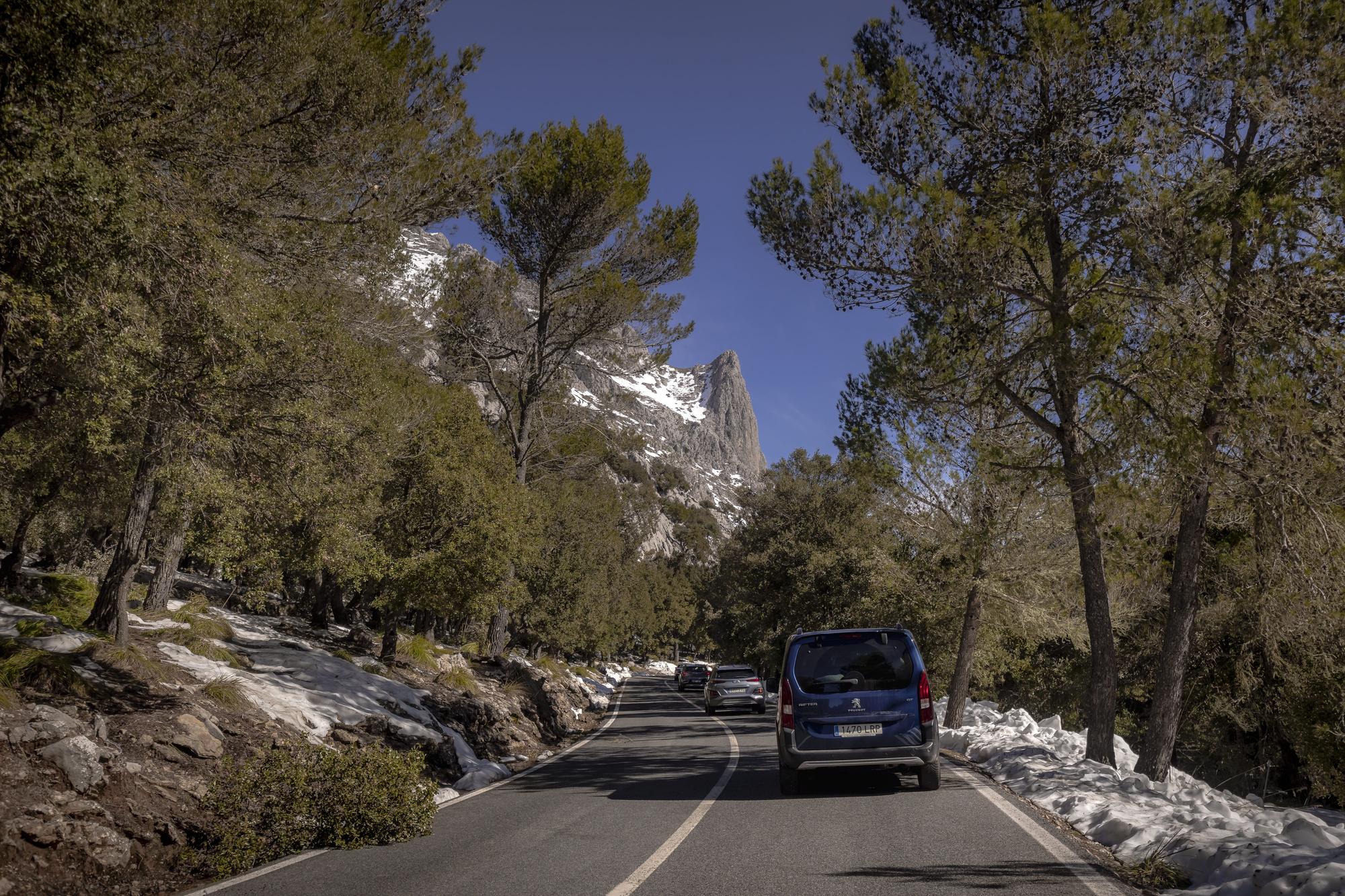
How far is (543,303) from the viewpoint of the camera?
2331 cm

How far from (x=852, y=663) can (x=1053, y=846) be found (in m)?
3.09

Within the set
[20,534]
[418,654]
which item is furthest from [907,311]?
[20,534]

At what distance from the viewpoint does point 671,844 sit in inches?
265

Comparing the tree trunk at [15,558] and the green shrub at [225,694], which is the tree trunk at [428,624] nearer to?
the tree trunk at [15,558]

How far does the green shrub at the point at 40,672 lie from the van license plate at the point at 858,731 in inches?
313

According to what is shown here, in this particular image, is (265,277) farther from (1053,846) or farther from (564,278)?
(564,278)

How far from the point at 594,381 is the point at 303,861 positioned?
18.2 meters

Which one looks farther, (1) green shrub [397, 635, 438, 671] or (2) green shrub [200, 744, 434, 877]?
(1) green shrub [397, 635, 438, 671]

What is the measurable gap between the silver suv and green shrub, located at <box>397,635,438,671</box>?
28.9ft

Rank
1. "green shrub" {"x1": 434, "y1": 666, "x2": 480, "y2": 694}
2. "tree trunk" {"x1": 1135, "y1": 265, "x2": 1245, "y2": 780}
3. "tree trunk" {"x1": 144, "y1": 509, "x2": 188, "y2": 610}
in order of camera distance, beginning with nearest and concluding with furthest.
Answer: "tree trunk" {"x1": 1135, "y1": 265, "x2": 1245, "y2": 780} → "tree trunk" {"x1": 144, "y1": 509, "x2": 188, "y2": 610} → "green shrub" {"x1": 434, "y1": 666, "x2": 480, "y2": 694}

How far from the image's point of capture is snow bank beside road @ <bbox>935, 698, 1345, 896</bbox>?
15.7ft

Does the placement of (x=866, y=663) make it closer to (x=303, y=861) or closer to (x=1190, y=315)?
(x=1190, y=315)

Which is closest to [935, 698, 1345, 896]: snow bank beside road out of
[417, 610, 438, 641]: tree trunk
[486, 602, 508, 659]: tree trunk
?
[486, 602, 508, 659]: tree trunk

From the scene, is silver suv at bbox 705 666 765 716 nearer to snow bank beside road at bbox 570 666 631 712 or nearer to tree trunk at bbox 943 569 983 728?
snow bank beside road at bbox 570 666 631 712
